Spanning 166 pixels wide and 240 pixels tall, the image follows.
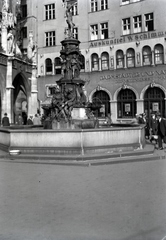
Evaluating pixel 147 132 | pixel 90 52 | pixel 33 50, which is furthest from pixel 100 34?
pixel 147 132

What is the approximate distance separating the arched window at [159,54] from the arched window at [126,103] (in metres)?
4.72

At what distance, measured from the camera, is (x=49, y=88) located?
1607 inches

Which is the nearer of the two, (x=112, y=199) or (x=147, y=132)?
(x=112, y=199)

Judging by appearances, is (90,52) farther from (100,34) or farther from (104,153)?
(104,153)

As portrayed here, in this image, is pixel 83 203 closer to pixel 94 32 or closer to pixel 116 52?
pixel 116 52

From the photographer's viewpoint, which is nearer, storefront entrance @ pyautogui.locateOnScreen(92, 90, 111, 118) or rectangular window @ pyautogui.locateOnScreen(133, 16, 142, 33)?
rectangular window @ pyautogui.locateOnScreen(133, 16, 142, 33)

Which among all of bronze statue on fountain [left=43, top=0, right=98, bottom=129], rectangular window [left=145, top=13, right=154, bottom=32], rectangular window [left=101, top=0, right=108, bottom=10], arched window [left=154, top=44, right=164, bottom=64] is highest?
rectangular window [left=101, top=0, right=108, bottom=10]

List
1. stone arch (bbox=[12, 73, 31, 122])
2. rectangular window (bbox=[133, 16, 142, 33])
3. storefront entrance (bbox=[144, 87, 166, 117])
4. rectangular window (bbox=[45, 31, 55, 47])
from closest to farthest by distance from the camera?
stone arch (bbox=[12, 73, 31, 122]), storefront entrance (bbox=[144, 87, 166, 117]), rectangular window (bbox=[133, 16, 142, 33]), rectangular window (bbox=[45, 31, 55, 47])

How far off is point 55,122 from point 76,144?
3.60 m

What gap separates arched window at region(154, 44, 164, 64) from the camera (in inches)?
1334

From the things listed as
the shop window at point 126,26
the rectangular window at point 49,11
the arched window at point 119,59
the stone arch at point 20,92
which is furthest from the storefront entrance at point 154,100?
the rectangular window at point 49,11

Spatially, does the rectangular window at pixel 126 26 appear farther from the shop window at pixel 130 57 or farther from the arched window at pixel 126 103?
the arched window at pixel 126 103

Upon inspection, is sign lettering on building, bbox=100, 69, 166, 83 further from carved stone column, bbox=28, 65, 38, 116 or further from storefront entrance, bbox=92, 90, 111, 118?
carved stone column, bbox=28, 65, 38, 116

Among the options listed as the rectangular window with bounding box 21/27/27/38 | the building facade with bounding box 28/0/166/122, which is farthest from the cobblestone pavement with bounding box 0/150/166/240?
the rectangular window with bounding box 21/27/27/38
